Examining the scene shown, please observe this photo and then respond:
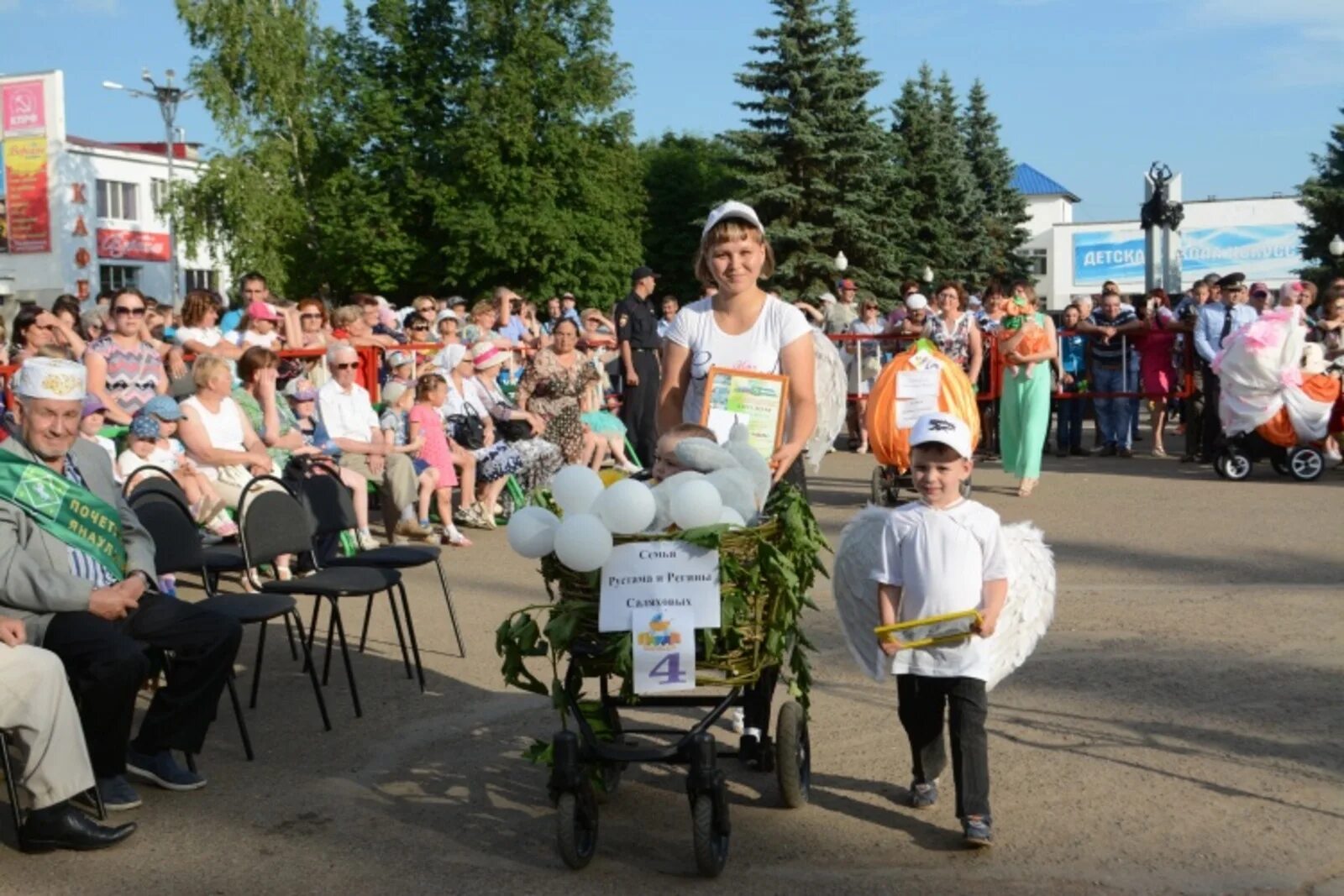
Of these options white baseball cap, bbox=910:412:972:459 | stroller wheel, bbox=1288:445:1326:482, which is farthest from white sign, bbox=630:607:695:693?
stroller wheel, bbox=1288:445:1326:482

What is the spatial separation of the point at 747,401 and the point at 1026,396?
9.53 metres

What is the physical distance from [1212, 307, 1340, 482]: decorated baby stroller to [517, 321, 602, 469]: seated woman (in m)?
6.40

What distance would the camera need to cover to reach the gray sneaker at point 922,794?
18.8 ft

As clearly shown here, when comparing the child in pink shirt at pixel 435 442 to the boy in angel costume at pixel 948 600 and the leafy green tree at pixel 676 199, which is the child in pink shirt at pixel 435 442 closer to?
the boy in angel costume at pixel 948 600

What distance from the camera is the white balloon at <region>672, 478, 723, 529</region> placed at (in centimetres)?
521

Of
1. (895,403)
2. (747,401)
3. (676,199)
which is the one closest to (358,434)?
(895,403)

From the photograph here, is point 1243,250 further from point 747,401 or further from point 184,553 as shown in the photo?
point 747,401

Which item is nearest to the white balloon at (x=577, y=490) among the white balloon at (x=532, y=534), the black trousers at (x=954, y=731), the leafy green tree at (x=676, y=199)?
the white balloon at (x=532, y=534)

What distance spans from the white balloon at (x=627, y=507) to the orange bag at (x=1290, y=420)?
465 inches

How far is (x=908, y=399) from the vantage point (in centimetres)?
1271

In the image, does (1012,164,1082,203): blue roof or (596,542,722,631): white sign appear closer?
(596,542,722,631): white sign

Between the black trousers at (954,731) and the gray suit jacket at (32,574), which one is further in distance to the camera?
the gray suit jacket at (32,574)

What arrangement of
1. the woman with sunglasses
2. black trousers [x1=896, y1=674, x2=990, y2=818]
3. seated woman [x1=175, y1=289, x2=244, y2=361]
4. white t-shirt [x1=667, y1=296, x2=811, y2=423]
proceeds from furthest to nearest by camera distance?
seated woman [x1=175, y1=289, x2=244, y2=361], the woman with sunglasses, white t-shirt [x1=667, y1=296, x2=811, y2=423], black trousers [x1=896, y1=674, x2=990, y2=818]

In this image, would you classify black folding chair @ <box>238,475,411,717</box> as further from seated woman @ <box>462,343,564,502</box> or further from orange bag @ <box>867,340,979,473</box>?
orange bag @ <box>867,340,979,473</box>
